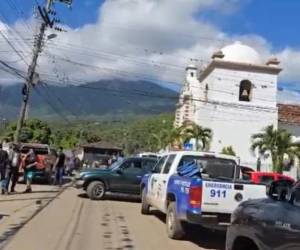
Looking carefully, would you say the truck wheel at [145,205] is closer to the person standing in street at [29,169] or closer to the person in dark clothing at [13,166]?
the person in dark clothing at [13,166]

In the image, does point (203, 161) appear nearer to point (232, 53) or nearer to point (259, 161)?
point (259, 161)

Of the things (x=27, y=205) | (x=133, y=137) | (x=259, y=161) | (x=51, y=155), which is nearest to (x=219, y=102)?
(x=259, y=161)

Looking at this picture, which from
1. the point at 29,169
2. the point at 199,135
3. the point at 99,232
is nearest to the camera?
the point at 99,232

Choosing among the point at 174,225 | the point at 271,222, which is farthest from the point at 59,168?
the point at 271,222

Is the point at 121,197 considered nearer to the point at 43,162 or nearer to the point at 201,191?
the point at 43,162

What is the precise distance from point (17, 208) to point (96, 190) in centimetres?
534

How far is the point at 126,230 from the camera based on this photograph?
13.0m

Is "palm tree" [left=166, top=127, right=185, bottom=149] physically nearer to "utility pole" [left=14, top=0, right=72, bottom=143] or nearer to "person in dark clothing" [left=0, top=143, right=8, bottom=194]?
"utility pole" [left=14, top=0, right=72, bottom=143]

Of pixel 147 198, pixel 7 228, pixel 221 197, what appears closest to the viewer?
pixel 221 197

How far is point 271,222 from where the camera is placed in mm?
5395

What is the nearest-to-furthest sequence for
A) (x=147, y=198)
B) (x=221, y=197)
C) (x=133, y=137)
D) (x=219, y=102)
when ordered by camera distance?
(x=221, y=197), (x=147, y=198), (x=219, y=102), (x=133, y=137)

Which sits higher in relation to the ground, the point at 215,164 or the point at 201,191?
the point at 215,164

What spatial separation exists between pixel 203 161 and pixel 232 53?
4480 cm

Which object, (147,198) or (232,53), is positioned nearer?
(147,198)
